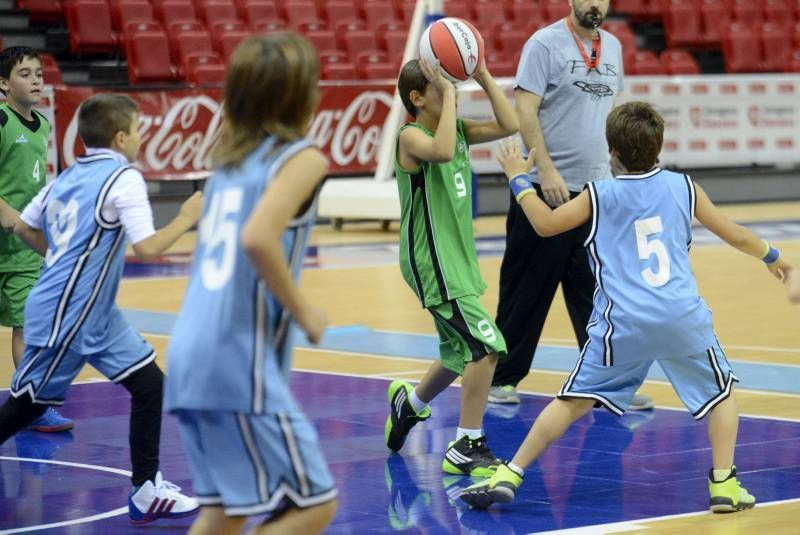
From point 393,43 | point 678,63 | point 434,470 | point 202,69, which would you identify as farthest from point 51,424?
point 678,63

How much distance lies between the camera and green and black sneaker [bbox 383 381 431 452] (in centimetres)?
674

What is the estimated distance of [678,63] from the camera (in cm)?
2298

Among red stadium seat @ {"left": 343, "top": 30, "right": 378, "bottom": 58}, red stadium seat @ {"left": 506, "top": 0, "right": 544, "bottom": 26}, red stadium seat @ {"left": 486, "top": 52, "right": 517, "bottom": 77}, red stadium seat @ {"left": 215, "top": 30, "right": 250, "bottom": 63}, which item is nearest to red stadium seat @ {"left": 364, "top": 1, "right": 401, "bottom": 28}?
red stadium seat @ {"left": 343, "top": 30, "right": 378, "bottom": 58}

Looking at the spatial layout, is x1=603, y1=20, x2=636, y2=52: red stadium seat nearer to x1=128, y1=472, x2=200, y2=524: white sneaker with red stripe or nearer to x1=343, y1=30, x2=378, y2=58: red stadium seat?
x1=343, y1=30, x2=378, y2=58: red stadium seat

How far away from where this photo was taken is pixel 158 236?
4945 mm

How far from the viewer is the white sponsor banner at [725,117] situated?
69.3ft

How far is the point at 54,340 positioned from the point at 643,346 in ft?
7.03

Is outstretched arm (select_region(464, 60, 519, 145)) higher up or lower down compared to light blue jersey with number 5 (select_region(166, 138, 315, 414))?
lower down

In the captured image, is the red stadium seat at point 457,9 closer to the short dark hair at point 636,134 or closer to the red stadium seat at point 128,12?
the red stadium seat at point 128,12

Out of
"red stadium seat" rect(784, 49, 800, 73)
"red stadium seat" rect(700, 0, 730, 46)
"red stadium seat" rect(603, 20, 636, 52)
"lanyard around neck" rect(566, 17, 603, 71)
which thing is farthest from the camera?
"red stadium seat" rect(700, 0, 730, 46)

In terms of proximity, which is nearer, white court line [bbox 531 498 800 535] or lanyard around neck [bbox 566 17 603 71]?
white court line [bbox 531 498 800 535]

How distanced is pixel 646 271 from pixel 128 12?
14.8 m

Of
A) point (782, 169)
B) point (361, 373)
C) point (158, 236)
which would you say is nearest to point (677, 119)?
point (782, 169)

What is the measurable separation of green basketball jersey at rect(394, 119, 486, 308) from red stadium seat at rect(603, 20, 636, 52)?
16643 millimetres
